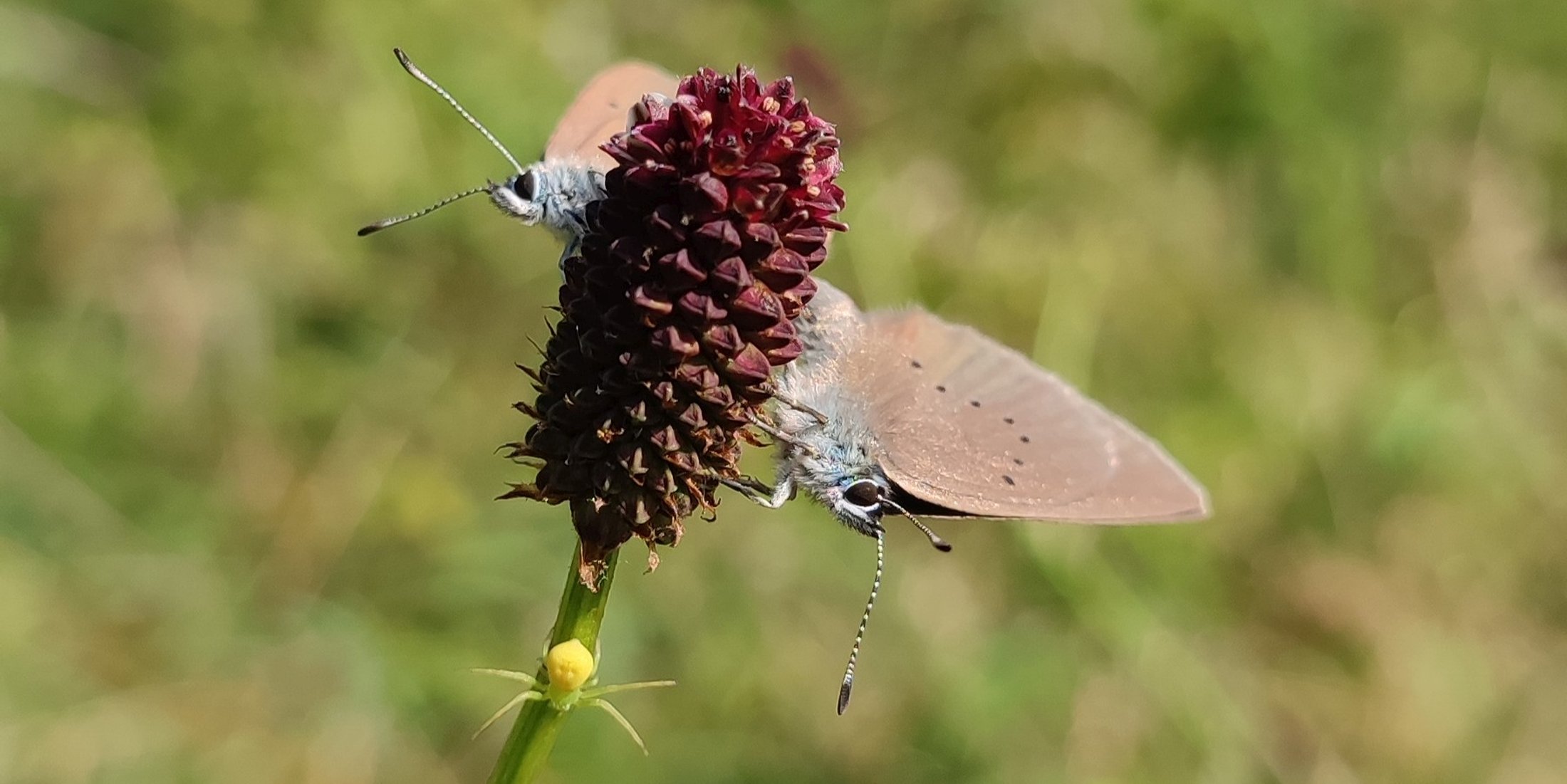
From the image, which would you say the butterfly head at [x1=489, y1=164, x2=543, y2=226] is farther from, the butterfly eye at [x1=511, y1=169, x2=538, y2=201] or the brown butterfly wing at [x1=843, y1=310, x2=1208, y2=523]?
the brown butterfly wing at [x1=843, y1=310, x2=1208, y2=523]

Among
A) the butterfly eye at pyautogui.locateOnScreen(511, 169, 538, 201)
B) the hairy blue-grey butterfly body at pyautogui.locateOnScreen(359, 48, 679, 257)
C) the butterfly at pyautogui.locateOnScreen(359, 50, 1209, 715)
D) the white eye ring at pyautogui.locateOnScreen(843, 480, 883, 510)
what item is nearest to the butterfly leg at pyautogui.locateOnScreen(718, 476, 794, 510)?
the butterfly at pyautogui.locateOnScreen(359, 50, 1209, 715)

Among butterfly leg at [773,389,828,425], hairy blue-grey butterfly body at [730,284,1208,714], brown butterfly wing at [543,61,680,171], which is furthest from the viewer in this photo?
hairy blue-grey butterfly body at [730,284,1208,714]

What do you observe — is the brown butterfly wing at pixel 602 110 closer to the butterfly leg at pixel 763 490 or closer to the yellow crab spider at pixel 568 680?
the butterfly leg at pixel 763 490

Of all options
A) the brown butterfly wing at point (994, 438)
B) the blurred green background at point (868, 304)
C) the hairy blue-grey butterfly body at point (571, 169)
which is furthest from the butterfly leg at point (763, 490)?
the blurred green background at point (868, 304)

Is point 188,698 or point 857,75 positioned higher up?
point 857,75

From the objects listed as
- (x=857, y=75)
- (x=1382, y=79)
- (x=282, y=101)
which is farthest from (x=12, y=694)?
(x=1382, y=79)

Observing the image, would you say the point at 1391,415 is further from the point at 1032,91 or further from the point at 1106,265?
the point at 1032,91
